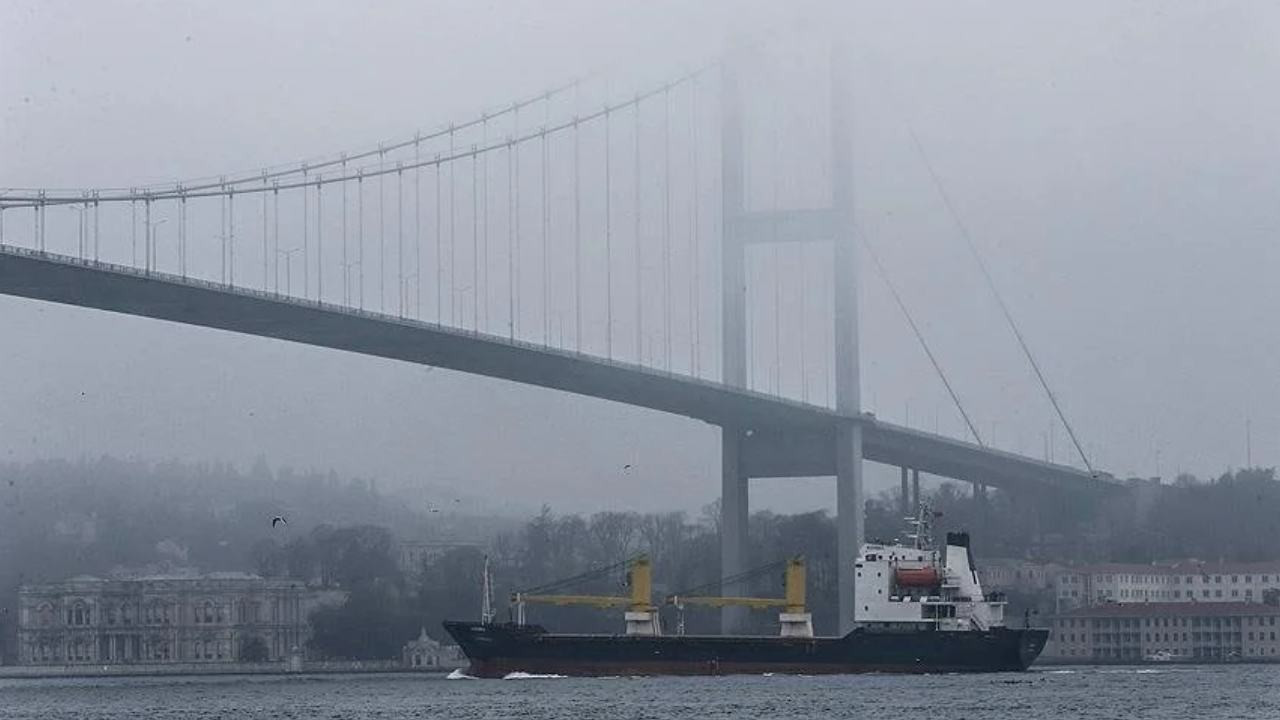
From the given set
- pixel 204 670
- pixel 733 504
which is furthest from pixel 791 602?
pixel 204 670

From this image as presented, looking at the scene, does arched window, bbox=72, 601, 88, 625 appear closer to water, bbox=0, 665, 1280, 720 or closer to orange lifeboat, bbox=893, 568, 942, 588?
water, bbox=0, 665, 1280, 720

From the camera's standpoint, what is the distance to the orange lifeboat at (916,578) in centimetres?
5272

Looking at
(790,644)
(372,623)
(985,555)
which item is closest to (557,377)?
(790,644)

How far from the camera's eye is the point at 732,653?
5212 centimetres

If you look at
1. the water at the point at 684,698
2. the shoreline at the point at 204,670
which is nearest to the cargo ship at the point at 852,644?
the water at the point at 684,698

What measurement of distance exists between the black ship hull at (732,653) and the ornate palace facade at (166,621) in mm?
13525

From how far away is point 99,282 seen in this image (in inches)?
1804

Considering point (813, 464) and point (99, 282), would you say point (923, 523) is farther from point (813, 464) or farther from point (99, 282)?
point (99, 282)

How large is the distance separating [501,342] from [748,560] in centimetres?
884

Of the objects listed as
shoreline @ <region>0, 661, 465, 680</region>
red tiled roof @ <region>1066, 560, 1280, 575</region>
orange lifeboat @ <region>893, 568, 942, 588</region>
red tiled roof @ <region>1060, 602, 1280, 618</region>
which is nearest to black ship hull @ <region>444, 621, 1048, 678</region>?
orange lifeboat @ <region>893, 568, 942, 588</region>

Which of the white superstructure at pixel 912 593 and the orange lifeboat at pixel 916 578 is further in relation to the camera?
the orange lifeboat at pixel 916 578

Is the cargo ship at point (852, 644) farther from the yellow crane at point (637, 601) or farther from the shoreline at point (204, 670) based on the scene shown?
the shoreline at point (204, 670)

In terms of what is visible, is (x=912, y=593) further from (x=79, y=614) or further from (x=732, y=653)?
(x=79, y=614)

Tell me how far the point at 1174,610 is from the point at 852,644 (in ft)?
62.0
